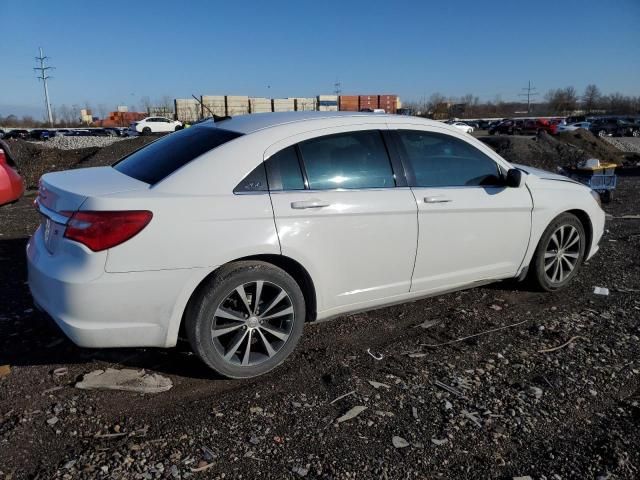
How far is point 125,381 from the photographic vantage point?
343 cm

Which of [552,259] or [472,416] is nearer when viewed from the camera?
[472,416]

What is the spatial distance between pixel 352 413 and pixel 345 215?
1304 mm

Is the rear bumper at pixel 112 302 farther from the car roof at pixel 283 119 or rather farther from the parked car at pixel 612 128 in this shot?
the parked car at pixel 612 128

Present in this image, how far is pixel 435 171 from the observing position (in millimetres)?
4207

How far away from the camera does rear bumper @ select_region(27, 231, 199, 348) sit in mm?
2988

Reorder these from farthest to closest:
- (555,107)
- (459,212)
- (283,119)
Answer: (555,107) < (459,212) < (283,119)

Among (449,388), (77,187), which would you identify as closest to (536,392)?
(449,388)

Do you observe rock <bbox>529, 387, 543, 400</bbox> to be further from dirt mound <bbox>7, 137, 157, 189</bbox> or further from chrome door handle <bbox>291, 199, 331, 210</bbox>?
dirt mound <bbox>7, 137, 157, 189</bbox>

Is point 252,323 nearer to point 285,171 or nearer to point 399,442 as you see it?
point 285,171

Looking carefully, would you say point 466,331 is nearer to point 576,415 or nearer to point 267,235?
point 576,415

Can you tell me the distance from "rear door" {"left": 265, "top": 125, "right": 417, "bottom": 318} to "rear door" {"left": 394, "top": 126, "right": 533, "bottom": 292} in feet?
0.54

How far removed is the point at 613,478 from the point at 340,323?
7.66ft

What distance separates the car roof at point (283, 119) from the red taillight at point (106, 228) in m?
1.07

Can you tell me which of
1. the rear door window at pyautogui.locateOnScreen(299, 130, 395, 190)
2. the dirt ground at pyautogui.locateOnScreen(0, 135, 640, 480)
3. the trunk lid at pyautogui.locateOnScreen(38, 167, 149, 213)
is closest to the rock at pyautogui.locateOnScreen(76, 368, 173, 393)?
the dirt ground at pyautogui.locateOnScreen(0, 135, 640, 480)
